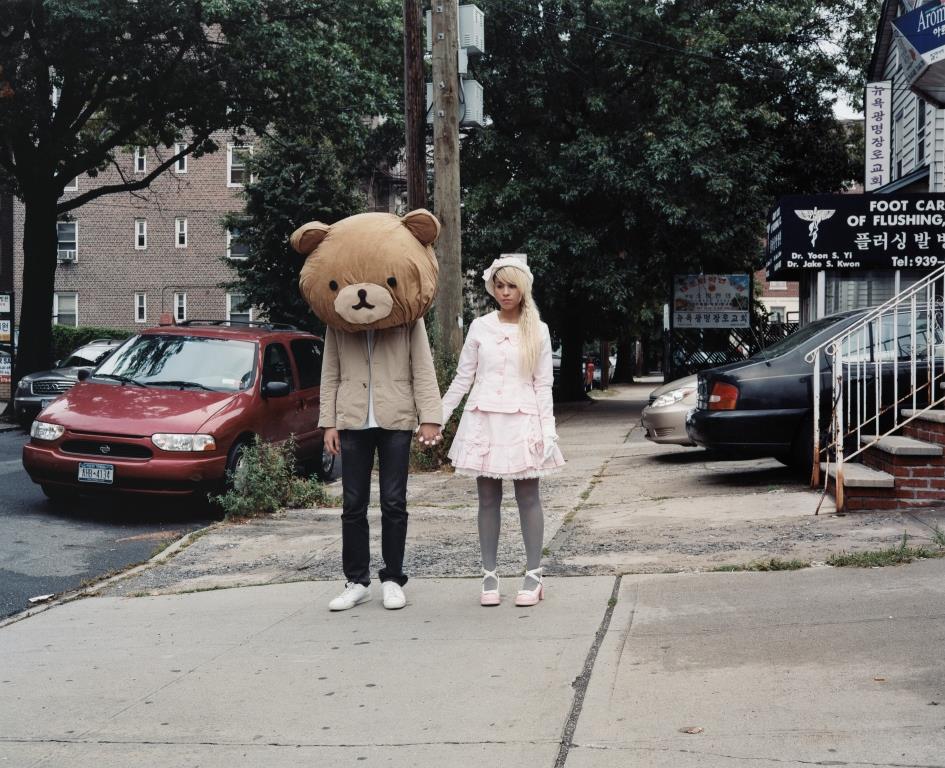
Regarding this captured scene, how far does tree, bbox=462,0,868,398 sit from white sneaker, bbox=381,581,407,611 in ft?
61.8

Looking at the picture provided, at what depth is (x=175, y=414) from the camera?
32.6ft

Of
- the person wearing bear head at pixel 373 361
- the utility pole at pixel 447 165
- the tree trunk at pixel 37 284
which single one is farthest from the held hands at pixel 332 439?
the tree trunk at pixel 37 284

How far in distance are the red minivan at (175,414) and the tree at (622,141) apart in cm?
1368

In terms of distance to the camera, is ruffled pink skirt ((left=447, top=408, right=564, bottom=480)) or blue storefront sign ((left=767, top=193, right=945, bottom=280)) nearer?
ruffled pink skirt ((left=447, top=408, right=564, bottom=480))

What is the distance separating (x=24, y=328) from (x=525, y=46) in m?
12.1

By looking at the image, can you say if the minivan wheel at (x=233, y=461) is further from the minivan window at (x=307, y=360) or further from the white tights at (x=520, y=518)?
the white tights at (x=520, y=518)

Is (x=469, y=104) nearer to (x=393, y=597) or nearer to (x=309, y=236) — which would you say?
(x=309, y=236)

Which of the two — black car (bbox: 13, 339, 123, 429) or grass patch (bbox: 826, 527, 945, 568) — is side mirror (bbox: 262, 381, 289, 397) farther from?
black car (bbox: 13, 339, 123, 429)

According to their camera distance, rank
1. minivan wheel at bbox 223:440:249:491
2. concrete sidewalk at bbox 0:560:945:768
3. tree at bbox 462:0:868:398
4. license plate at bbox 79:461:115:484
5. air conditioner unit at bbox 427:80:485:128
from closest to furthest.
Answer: concrete sidewalk at bbox 0:560:945:768 < license plate at bbox 79:461:115:484 < minivan wheel at bbox 223:440:249:491 < air conditioner unit at bbox 427:80:485:128 < tree at bbox 462:0:868:398

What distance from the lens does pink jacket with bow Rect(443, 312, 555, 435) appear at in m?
5.83

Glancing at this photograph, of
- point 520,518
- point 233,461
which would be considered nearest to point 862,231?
point 233,461

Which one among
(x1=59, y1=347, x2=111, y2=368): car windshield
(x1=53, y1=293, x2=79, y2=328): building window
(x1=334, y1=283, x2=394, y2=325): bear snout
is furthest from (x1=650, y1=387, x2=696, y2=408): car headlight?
(x1=53, y1=293, x2=79, y2=328): building window

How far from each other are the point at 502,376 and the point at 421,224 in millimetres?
898

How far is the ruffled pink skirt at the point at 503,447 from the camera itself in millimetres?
5785
